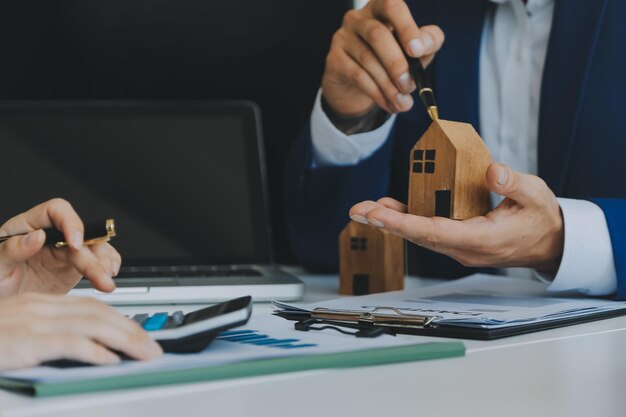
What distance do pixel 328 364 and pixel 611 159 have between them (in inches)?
34.2

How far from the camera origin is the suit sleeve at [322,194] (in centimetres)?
149

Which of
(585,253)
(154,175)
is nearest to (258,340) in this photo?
(585,253)

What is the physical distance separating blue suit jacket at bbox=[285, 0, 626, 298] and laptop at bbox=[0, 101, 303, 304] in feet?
0.52

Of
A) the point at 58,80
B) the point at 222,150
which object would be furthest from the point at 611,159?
the point at 58,80

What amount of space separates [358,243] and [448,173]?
34 centimetres

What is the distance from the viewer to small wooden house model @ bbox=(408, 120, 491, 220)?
0.84 meters

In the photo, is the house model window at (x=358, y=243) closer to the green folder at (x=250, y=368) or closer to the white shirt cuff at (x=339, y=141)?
the white shirt cuff at (x=339, y=141)

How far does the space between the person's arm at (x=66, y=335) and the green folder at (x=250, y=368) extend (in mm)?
27

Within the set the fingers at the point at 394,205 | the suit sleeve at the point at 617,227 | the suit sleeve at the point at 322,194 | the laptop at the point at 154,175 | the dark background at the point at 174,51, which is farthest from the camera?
the dark background at the point at 174,51

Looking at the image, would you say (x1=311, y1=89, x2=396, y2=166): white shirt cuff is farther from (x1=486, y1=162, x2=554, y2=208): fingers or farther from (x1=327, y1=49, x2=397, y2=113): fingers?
(x1=486, y1=162, x2=554, y2=208): fingers

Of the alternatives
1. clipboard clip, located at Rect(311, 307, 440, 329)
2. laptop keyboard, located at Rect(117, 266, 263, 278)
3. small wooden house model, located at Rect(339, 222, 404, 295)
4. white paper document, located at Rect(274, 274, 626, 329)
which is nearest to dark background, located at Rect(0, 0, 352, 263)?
laptop keyboard, located at Rect(117, 266, 263, 278)

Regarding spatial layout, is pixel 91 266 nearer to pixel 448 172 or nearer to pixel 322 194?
pixel 448 172

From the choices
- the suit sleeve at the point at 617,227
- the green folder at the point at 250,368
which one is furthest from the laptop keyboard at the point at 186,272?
the green folder at the point at 250,368

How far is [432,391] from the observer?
607 millimetres
